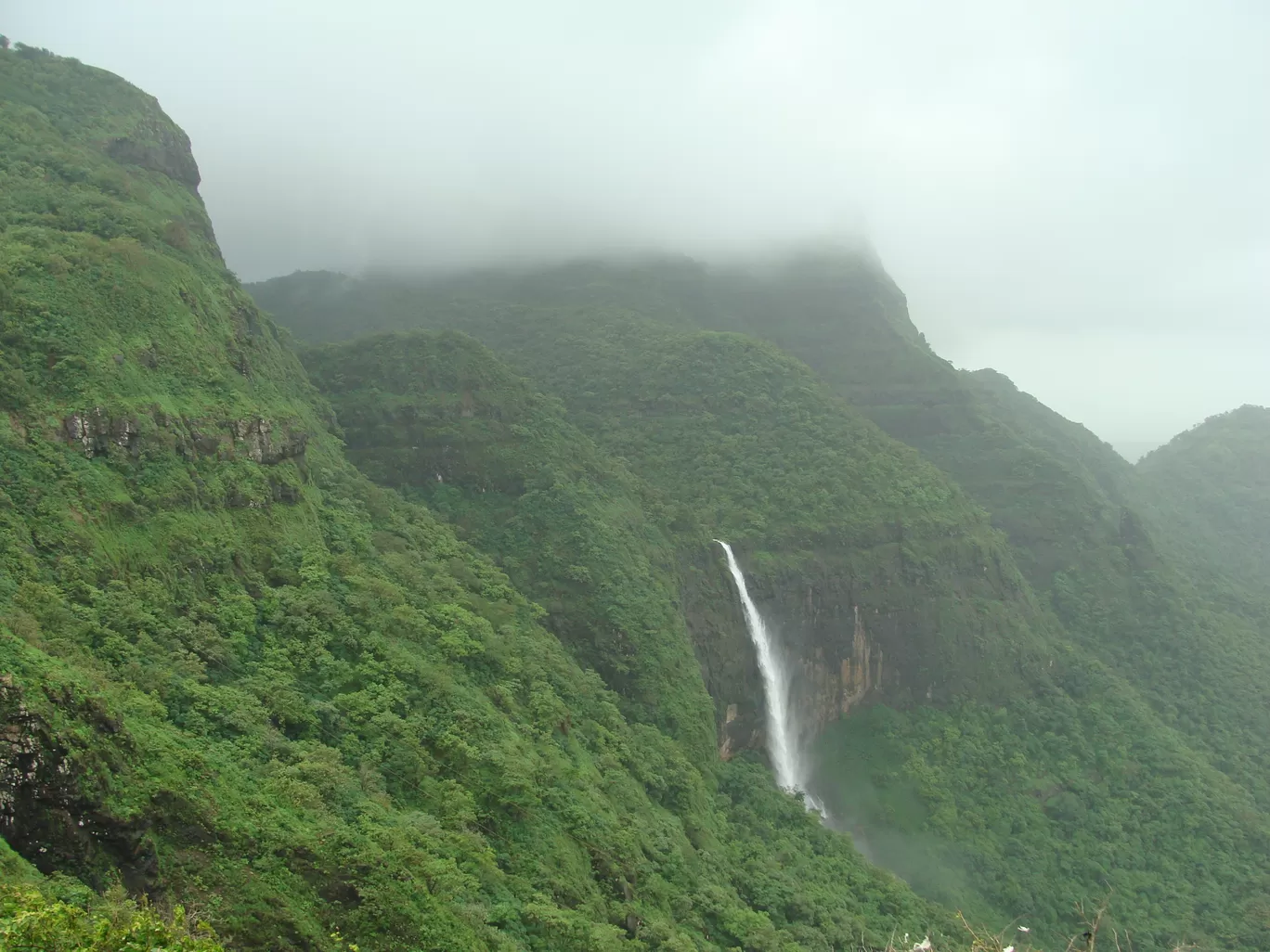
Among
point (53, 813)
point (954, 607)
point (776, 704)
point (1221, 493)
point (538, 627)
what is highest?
point (1221, 493)

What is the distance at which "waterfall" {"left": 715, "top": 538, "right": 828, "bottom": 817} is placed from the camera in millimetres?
42438

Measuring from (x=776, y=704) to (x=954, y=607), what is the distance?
13722 millimetres

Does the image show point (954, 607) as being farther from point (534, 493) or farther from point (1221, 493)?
point (1221, 493)

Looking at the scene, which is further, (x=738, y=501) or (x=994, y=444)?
(x=994, y=444)

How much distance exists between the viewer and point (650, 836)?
24.0m

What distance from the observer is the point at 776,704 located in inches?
1737

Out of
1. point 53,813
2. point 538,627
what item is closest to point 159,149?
point 538,627

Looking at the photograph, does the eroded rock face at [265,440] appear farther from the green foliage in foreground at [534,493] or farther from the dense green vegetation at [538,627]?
the green foliage in foreground at [534,493]

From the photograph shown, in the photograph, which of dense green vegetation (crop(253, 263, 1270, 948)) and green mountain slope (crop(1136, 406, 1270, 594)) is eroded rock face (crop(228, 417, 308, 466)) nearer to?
dense green vegetation (crop(253, 263, 1270, 948))

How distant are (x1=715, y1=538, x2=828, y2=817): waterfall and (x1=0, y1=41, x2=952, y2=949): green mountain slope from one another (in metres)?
8.28

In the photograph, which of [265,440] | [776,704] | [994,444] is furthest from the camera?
[994,444]

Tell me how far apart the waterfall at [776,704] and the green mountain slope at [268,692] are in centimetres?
828

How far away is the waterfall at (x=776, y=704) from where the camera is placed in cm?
4244

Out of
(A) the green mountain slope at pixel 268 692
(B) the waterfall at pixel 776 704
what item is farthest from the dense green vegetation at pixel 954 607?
(A) the green mountain slope at pixel 268 692
